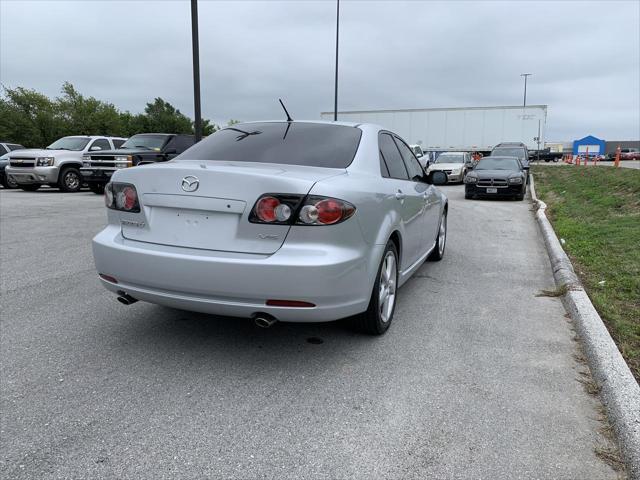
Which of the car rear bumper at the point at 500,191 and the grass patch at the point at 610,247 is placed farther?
the car rear bumper at the point at 500,191

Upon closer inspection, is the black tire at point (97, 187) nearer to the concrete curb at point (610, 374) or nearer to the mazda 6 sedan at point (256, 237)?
the mazda 6 sedan at point (256, 237)

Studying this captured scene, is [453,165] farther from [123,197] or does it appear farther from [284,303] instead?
[284,303]

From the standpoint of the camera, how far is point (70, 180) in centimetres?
1719

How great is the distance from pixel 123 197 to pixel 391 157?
233 centimetres

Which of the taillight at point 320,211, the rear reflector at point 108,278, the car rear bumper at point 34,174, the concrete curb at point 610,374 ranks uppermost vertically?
the taillight at point 320,211

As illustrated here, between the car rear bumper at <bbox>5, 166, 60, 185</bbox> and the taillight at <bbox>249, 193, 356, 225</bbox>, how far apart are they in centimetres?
1596

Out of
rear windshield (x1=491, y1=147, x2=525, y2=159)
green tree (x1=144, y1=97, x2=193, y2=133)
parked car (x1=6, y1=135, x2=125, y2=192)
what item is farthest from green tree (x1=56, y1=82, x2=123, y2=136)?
rear windshield (x1=491, y1=147, x2=525, y2=159)

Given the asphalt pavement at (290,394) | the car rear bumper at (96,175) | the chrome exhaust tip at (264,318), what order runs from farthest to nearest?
the car rear bumper at (96,175), the chrome exhaust tip at (264,318), the asphalt pavement at (290,394)

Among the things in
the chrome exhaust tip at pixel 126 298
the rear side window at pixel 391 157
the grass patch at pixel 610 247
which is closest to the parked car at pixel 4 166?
the chrome exhaust tip at pixel 126 298

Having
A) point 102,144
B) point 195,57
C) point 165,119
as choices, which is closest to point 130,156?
point 102,144

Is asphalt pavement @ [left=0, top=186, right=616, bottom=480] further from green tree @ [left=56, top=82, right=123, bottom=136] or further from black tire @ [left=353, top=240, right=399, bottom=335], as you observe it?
green tree @ [left=56, top=82, right=123, bottom=136]

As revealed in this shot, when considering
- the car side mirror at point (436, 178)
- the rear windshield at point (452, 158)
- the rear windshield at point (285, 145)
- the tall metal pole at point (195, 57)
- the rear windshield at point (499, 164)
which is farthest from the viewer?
the rear windshield at point (452, 158)

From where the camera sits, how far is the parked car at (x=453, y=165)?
2214 centimetres

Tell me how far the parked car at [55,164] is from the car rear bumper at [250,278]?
14401 millimetres
